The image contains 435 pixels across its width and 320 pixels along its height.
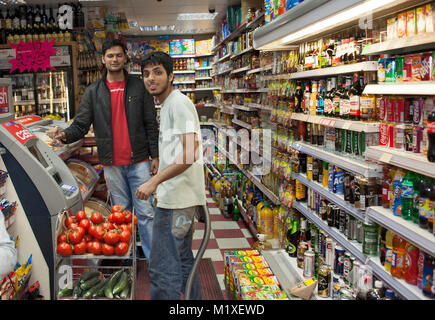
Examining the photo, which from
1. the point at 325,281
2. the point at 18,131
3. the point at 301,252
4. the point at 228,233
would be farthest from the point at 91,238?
the point at 228,233

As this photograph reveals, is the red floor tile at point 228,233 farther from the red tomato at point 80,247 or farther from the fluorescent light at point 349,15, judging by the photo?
the red tomato at point 80,247

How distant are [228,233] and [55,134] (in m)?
2.86

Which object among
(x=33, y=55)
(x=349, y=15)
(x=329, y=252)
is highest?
(x=33, y=55)

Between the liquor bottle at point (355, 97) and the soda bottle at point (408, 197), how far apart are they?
644 millimetres

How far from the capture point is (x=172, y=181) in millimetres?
2543

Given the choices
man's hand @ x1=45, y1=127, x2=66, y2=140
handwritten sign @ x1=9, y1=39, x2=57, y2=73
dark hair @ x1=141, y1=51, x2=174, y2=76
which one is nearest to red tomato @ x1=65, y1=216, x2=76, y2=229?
man's hand @ x1=45, y1=127, x2=66, y2=140

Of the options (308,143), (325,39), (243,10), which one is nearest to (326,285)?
(308,143)

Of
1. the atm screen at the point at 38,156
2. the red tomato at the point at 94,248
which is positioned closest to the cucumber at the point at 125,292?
the red tomato at the point at 94,248

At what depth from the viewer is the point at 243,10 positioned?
19.8 ft

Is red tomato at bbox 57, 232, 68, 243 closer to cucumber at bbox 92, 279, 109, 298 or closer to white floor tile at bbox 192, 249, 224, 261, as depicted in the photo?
cucumber at bbox 92, 279, 109, 298

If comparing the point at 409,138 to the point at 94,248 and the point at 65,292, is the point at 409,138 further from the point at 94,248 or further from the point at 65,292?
the point at 65,292

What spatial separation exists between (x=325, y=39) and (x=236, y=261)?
1.99 metres

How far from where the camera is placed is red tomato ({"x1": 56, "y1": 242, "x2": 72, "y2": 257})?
248 cm

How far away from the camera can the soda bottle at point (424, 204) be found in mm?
2055
